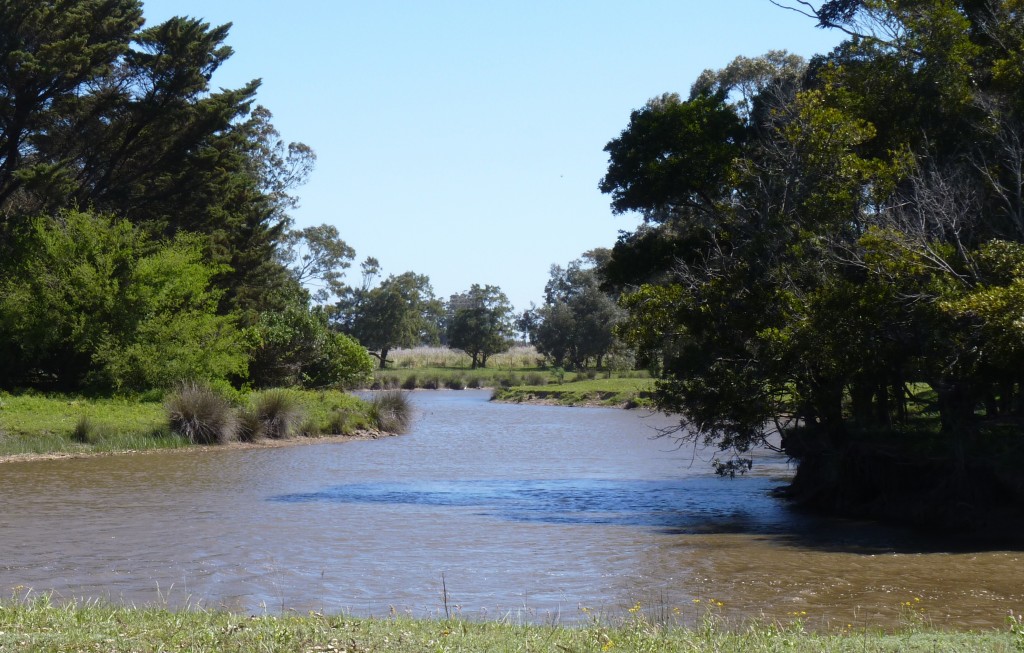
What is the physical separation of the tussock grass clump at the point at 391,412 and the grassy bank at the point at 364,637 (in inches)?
1163

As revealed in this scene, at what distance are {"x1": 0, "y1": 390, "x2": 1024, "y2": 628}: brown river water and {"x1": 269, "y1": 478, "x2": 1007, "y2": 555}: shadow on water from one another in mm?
85

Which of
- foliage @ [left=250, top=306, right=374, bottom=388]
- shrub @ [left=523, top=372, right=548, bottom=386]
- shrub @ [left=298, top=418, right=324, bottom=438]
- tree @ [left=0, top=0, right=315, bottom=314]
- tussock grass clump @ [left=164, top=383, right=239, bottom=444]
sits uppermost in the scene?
tree @ [left=0, top=0, right=315, bottom=314]

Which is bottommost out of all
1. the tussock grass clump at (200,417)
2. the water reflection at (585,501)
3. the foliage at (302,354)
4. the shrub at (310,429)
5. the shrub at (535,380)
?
the water reflection at (585,501)

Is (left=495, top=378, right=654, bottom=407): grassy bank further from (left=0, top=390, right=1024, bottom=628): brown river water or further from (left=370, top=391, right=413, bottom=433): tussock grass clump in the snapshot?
(left=0, top=390, right=1024, bottom=628): brown river water

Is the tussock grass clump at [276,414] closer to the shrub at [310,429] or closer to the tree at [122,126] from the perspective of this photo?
the shrub at [310,429]

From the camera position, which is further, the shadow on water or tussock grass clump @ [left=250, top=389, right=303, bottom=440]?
tussock grass clump @ [left=250, top=389, right=303, bottom=440]

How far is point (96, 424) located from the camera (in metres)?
28.9

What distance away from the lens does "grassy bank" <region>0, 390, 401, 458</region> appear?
27312mm

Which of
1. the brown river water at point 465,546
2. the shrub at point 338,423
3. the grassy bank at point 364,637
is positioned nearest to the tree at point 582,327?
the shrub at point 338,423

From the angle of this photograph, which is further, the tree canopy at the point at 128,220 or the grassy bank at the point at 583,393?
the grassy bank at the point at 583,393

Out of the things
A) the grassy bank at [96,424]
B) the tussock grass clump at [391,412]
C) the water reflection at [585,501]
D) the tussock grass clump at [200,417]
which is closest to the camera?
the water reflection at [585,501]

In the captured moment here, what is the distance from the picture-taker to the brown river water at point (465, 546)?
12.1m

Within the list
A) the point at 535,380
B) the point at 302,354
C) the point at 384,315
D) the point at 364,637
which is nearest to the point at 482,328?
the point at 384,315

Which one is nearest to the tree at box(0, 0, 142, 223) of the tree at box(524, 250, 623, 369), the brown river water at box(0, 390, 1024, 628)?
the brown river water at box(0, 390, 1024, 628)
